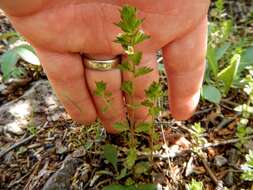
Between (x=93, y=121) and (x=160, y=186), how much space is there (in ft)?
1.24

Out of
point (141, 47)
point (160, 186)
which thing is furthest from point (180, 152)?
point (141, 47)

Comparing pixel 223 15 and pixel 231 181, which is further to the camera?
pixel 223 15

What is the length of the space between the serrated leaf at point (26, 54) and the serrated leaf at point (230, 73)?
36.6 inches

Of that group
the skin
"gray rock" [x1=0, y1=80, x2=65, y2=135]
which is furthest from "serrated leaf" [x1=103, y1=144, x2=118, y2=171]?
"gray rock" [x1=0, y1=80, x2=65, y2=135]

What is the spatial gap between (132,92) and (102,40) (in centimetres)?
24

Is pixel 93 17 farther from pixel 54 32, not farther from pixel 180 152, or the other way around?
pixel 180 152

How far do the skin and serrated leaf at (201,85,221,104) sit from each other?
0.80ft

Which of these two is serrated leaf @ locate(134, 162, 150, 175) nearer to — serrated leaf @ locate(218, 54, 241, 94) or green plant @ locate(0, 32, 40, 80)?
serrated leaf @ locate(218, 54, 241, 94)

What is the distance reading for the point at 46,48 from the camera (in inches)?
73.5

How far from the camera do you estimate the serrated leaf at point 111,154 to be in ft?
6.27

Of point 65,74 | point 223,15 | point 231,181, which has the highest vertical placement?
point 65,74

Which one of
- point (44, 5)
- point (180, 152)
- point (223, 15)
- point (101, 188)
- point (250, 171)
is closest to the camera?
point (250, 171)

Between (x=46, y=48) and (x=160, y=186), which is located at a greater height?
(x=46, y=48)

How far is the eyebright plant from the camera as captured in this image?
1466mm
